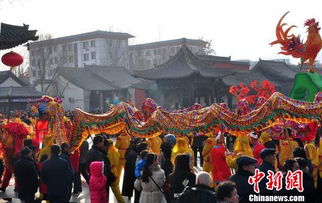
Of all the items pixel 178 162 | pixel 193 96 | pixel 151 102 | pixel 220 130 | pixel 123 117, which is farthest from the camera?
pixel 193 96

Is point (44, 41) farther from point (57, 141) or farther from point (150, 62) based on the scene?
point (57, 141)

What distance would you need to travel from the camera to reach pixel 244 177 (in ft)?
17.2

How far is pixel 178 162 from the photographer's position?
6027 millimetres

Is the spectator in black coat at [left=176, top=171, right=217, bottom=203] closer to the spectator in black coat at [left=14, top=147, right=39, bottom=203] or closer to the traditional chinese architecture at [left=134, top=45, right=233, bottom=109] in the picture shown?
the spectator in black coat at [left=14, top=147, right=39, bottom=203]

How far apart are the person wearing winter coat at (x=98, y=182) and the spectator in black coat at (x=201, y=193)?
2933 mm

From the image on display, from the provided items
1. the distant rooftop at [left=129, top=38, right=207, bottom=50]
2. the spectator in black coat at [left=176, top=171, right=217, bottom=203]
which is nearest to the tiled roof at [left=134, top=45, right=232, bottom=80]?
the spectator in black coat at [left=176, top=171, right=217, bottom=203]

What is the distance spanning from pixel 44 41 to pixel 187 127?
45050 mm

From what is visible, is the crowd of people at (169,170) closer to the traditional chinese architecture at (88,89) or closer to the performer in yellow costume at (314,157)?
the performer in yellow costume at (314,157)

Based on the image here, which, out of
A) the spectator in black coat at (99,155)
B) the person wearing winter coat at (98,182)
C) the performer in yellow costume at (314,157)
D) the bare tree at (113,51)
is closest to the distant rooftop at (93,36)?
the bare tree at (113,51)

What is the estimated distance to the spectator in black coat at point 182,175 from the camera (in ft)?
19.6

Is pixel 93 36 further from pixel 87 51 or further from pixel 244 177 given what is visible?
pixel 244 177

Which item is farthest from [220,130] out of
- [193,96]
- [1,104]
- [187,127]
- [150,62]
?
[150,62]

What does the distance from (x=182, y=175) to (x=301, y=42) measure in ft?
18.6

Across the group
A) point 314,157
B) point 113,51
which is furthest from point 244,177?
point 113,51
